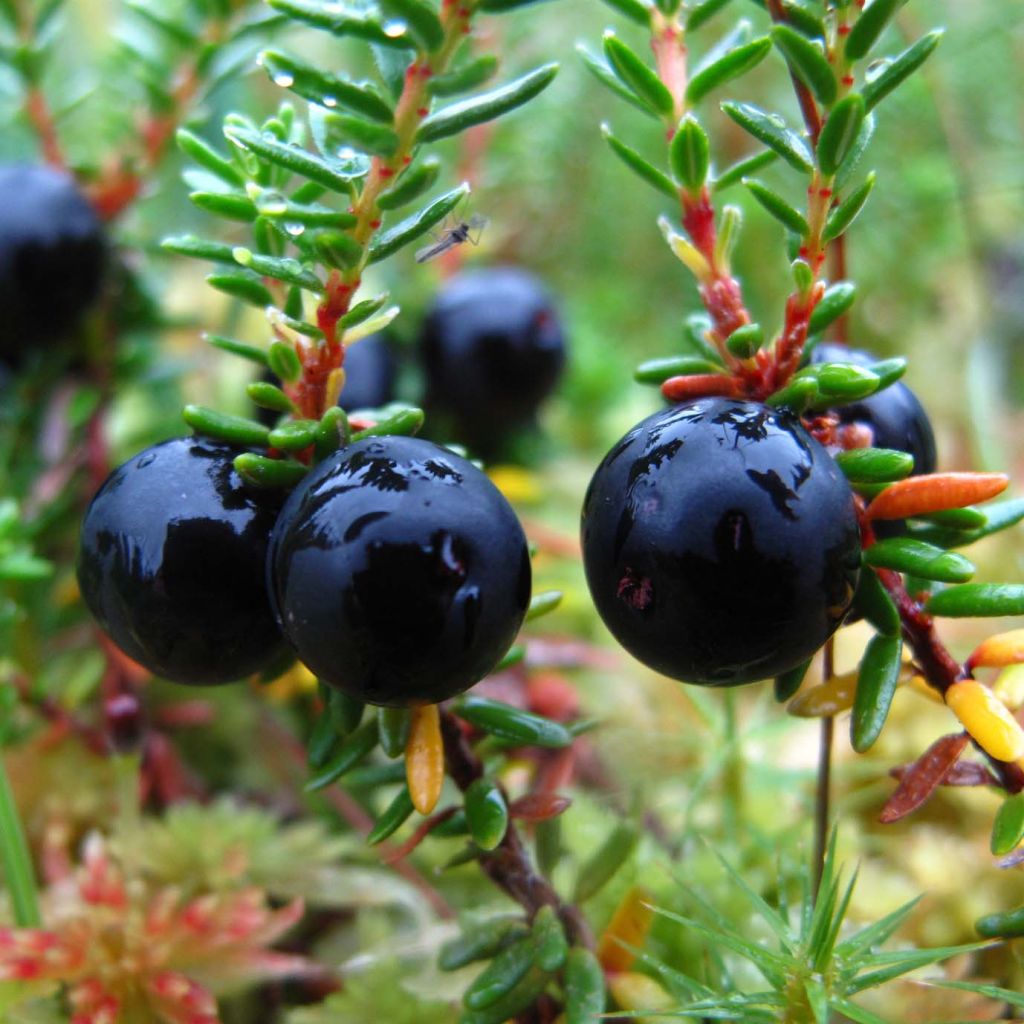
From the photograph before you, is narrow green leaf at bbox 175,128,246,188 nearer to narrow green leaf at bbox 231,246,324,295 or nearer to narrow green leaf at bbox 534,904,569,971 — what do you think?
narrow green leaf at bbox 231,246,324,295

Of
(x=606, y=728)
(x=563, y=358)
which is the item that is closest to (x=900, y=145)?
(x=563, y=358)

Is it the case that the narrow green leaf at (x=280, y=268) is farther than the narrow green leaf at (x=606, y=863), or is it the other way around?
the narrow green leaf at (x=606, y=863)

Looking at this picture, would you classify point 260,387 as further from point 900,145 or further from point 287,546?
point 900,145

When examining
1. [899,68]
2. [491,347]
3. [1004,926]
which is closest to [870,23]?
[899,68]

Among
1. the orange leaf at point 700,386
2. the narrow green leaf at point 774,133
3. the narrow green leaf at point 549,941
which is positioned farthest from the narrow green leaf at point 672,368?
the narrow green leaf at point 549,941

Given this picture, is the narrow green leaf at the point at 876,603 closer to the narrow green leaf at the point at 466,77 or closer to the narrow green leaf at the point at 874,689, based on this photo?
the narrow green leaf at the point at 874,689

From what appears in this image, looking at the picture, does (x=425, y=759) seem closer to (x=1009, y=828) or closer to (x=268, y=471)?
(x=268, y=471)
